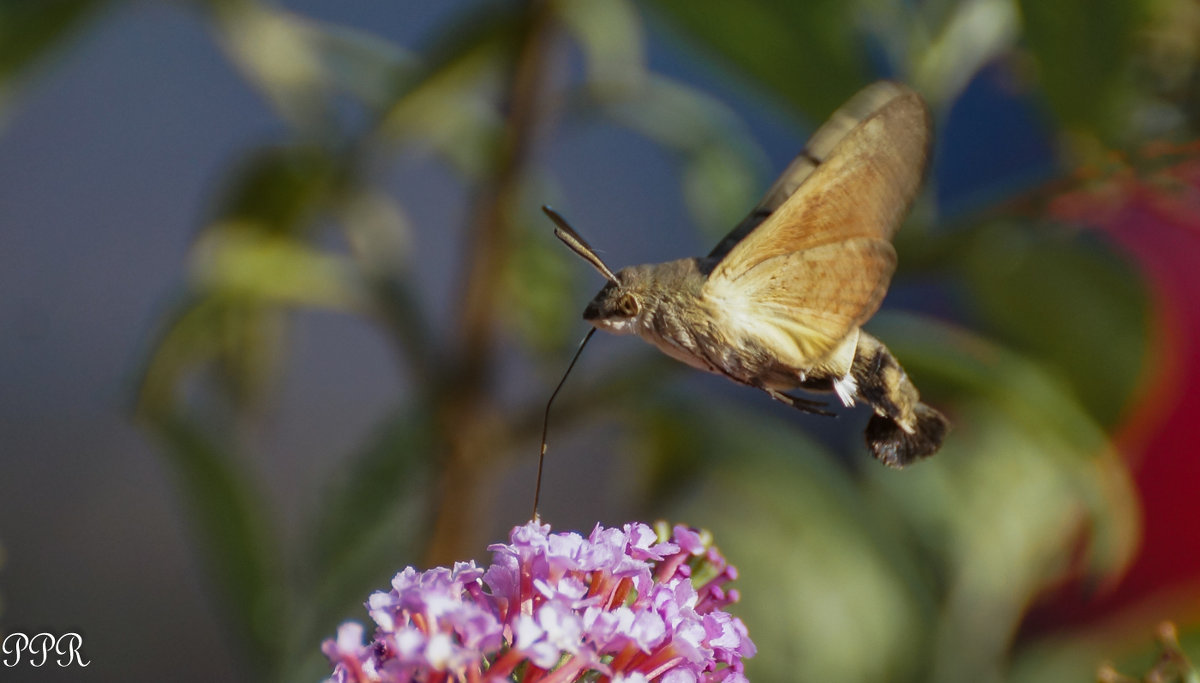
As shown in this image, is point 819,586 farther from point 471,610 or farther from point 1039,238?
point 471,610

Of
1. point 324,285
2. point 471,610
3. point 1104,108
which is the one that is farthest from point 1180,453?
point 471,610

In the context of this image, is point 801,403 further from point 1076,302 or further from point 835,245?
point 1076,302

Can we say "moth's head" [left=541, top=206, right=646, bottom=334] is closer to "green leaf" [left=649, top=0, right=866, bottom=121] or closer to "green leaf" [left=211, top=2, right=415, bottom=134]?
"green leaf" [left=649, top=0, right=866, bottom=121]

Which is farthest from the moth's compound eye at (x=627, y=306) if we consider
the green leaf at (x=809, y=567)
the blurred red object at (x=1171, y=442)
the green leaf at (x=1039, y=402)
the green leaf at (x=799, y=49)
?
the blurred red object at (x=1171, y=442)

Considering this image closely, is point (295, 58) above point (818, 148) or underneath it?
above

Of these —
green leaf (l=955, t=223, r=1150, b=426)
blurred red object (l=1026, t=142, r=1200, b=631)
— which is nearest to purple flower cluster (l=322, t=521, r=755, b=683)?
green leaf (l=955, t=223, r=1150, b=426)

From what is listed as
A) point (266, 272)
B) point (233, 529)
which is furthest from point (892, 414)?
point (233, 529)

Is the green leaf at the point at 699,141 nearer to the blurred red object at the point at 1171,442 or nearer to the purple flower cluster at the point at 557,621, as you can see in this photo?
the blurred red object at the point at 1171,442
